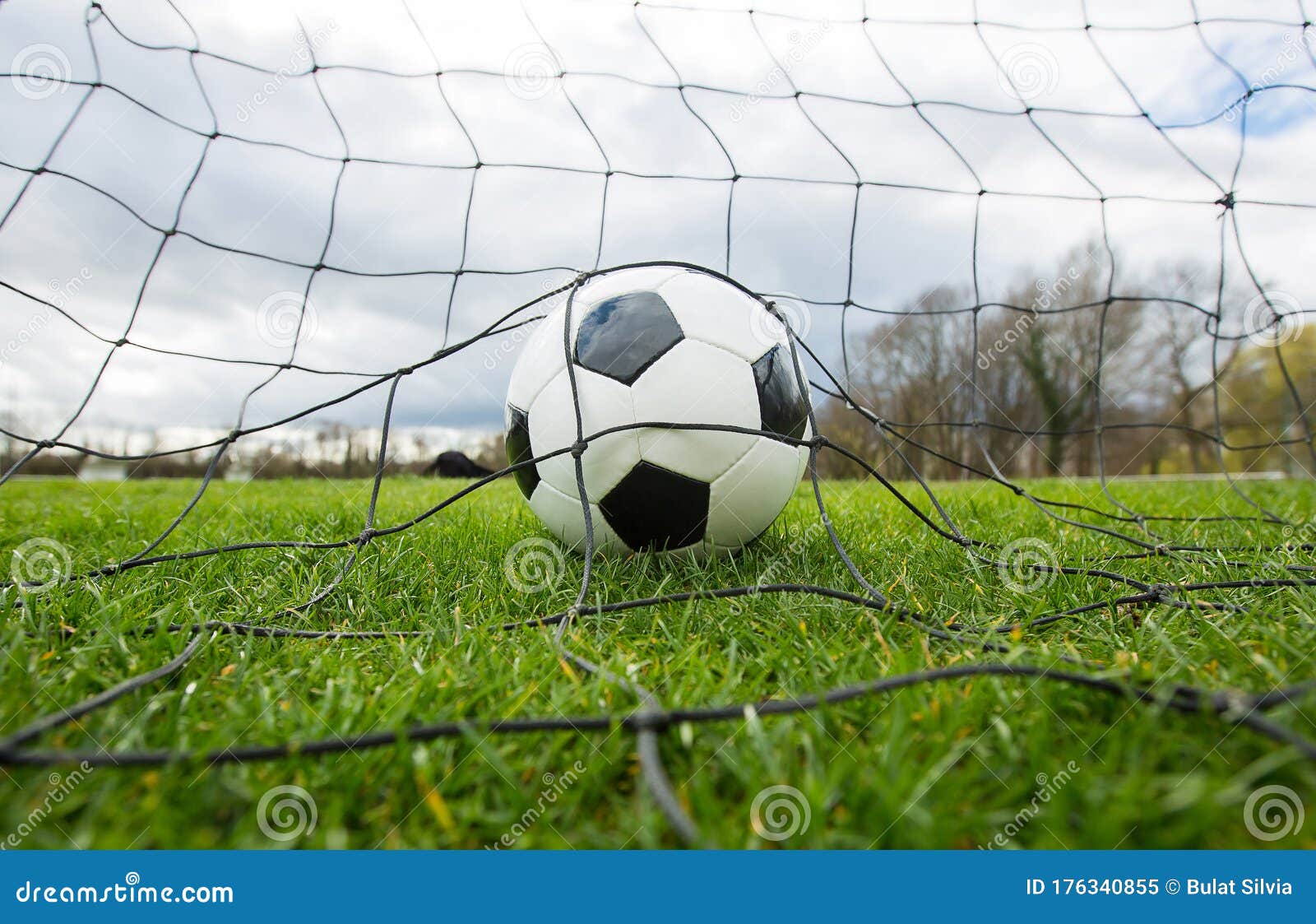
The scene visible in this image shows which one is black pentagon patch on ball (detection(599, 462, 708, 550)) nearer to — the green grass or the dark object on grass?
the green grass

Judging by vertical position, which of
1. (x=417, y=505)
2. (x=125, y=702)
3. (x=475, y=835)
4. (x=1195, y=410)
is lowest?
(x=475, y=835)

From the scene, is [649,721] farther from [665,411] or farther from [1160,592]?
[1160,592]

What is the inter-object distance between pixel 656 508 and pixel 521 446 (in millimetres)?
409

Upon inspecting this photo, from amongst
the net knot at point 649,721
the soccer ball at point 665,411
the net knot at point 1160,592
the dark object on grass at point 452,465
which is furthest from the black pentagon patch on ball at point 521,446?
the dark object on grass at point 452,465

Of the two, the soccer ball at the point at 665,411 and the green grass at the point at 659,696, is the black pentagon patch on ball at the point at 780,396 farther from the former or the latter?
the green grass at the point at 659,696

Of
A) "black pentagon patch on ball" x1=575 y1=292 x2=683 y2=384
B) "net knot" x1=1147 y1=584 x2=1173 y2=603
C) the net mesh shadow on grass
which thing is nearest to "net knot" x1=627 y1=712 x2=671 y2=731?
the net mesh shadow on grass

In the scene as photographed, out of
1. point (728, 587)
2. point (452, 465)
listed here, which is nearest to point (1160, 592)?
point (728, 587)

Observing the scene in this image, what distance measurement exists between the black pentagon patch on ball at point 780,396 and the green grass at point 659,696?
13.4 inches

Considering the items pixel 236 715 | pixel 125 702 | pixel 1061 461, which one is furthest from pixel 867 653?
pixel 1061 461

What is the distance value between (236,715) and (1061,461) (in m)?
12.4

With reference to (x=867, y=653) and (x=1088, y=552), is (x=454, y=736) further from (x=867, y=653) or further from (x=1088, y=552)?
(x=1088, y=552)

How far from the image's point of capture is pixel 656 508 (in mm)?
1563

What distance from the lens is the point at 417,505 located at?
2.97m

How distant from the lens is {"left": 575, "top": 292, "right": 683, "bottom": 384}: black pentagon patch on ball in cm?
153
